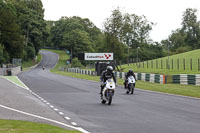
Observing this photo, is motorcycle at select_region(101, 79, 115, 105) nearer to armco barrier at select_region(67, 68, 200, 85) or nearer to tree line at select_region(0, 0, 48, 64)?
armco barrier at select_region(67, 68, 200, 85)

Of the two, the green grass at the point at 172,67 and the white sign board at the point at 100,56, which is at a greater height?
the white sign board at the point at 100,56

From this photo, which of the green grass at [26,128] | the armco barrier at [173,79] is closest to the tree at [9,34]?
the armco barrier at [173,79]

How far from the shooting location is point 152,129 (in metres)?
8.88

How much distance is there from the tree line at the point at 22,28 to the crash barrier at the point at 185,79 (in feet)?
182

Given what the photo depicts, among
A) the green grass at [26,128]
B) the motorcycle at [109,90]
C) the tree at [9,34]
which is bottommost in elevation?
the green grass at [26,128]

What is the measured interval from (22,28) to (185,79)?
88015 mm

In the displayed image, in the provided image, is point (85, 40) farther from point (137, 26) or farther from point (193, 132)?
point (193, 132)

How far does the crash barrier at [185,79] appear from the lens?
29.6m

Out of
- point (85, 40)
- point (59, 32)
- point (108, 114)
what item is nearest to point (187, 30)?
point (85, 40)

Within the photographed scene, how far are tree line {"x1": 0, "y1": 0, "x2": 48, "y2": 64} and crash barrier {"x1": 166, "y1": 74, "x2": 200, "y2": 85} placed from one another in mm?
55477

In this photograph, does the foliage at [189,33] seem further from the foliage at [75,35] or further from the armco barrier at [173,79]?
the armco barrier at [173,79]

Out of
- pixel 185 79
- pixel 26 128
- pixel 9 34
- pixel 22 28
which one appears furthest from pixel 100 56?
pixel 22 28

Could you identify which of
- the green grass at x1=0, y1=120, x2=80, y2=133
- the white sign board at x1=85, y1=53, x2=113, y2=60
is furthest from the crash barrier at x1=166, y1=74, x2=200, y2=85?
the white sign board at x1=85, y1=53, x2=113, y2=60

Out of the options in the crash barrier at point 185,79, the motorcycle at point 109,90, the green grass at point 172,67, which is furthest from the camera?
the green grass at point 172,67
